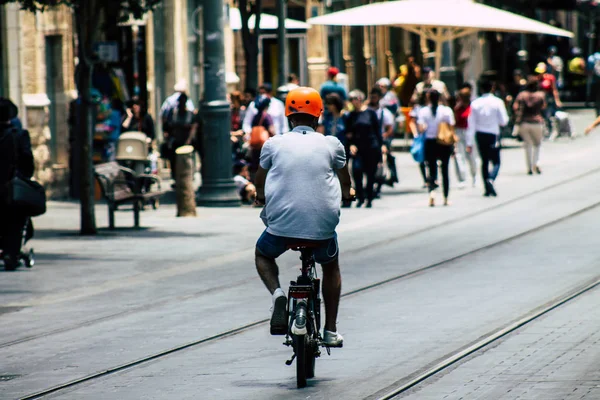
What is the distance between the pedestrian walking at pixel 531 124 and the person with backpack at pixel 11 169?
42.4ft

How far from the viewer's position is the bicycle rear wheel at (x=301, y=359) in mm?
7641

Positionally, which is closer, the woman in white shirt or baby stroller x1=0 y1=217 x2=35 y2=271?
baby stroller x1=0 y1=217 x2=35 y2=271

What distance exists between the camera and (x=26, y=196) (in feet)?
44.5

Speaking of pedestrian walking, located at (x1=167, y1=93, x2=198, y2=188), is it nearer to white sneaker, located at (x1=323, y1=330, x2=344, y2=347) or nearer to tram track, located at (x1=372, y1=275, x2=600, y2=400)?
tram track, located at (x1=372, y1=275, x2=600, y2=400)

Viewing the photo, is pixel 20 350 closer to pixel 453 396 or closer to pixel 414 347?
pixel 414 347

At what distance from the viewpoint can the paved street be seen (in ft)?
26.6

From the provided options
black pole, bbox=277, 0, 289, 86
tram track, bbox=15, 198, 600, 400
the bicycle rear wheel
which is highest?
black pole, bbox=277, 0, 289, 86

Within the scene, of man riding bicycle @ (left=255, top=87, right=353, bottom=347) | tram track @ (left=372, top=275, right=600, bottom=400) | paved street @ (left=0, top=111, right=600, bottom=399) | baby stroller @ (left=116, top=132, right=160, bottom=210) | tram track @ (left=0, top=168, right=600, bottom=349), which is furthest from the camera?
baby stroller @ (left=116, top=132, right=160, bottom=210)

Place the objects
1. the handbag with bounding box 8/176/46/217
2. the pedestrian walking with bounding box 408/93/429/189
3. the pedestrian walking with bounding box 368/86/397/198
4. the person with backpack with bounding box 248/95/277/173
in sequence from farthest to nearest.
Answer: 1. the pedestrian walking with bounding box 408/93/429/189
2. the pedestrian walking with bounding box 368/86/397/198
3. the person with backpack with bounding box 248/95/277/173
4. the handbag with bounding box 8/176/46/217

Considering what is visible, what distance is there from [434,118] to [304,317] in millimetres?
13041

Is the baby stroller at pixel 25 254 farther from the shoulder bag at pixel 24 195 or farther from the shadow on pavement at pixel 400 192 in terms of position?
the shadow on pavement at pixel 400 192

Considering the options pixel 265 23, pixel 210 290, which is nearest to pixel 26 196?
pixel 210 290

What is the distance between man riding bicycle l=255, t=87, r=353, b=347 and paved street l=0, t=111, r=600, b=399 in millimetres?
690

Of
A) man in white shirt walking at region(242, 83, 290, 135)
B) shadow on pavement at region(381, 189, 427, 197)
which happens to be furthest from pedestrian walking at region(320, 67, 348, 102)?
shadow on pavement at region(381, 189, 427, 197)
